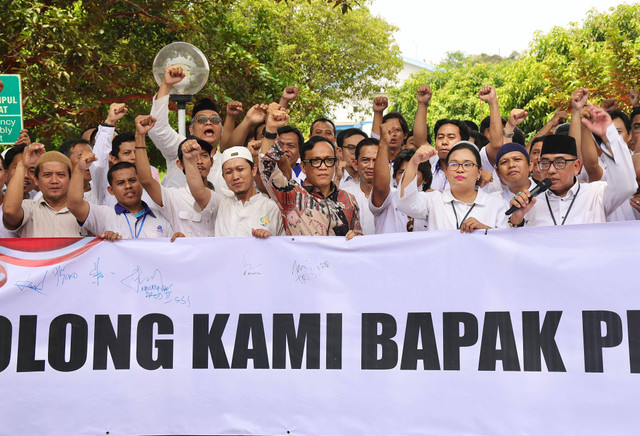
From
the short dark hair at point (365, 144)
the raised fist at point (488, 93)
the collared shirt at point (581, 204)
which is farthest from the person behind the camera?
the short dark hair at point (365, 144)

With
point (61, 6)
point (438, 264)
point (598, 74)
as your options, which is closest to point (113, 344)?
point (438, 264)

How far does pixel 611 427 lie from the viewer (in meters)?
5.13

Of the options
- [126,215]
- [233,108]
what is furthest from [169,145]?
[126,215]

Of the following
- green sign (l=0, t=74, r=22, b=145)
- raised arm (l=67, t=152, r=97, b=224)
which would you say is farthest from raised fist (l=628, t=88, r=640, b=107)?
green sign (l=0, t=74, r=22, b=145)

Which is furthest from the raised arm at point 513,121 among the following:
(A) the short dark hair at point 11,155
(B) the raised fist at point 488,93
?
(A) the short dark hair at point 11,155

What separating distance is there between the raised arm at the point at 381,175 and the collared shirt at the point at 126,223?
1.63 m

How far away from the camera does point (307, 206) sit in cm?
607

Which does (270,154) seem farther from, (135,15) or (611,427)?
(135,15)

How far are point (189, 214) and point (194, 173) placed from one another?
0.44 m

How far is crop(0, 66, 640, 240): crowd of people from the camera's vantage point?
5.86 meters

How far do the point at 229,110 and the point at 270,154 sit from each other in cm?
293

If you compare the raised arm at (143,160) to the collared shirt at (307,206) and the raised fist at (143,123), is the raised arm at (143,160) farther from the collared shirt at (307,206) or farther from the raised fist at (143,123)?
the collared shirt at (307,206)

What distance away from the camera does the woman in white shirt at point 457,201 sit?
595 cm

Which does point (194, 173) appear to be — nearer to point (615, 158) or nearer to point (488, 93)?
point (488, 93)
